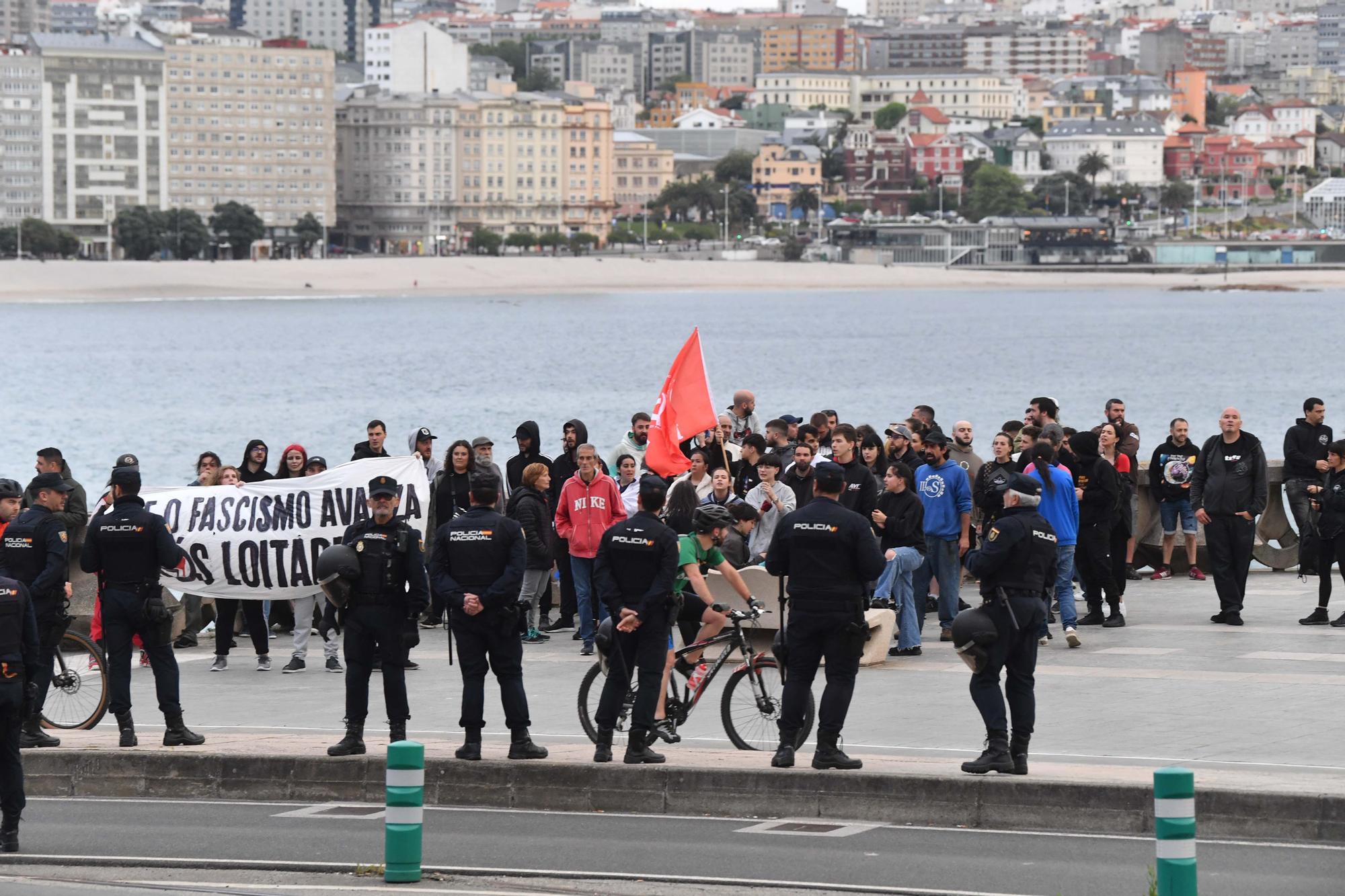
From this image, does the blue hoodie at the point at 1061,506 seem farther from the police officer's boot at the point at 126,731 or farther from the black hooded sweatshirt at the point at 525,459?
the police officer's boot at the point at 126,731

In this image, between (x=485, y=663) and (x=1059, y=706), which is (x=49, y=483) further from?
(x=1059, y=706)

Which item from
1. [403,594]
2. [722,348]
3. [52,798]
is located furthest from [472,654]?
[722,348]

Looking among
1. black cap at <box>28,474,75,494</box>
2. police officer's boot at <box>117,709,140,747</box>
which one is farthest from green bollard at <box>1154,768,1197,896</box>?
black cap at <box>28,474,75,494</box>

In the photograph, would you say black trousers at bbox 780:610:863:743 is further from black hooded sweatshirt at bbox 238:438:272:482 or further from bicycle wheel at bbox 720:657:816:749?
black hooded sweatshirt at bbox 238:438:272:482

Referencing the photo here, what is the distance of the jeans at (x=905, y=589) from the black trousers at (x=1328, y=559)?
11.2 feet

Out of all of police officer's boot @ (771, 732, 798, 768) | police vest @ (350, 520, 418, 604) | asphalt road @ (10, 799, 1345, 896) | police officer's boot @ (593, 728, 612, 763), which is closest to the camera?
asphalt road @ (10, 799, 1345, 896)

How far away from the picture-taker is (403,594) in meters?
12.3

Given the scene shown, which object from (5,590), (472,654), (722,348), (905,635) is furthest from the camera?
(722,348)

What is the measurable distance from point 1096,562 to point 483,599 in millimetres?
6850

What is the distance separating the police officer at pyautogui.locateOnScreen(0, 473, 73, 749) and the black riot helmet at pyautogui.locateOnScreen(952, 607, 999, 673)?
17.1ft

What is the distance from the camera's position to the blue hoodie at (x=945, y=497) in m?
16.4

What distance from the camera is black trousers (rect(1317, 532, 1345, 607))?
1678cm

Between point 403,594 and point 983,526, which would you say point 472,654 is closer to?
point 403,594

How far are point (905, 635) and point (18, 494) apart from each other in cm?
675
